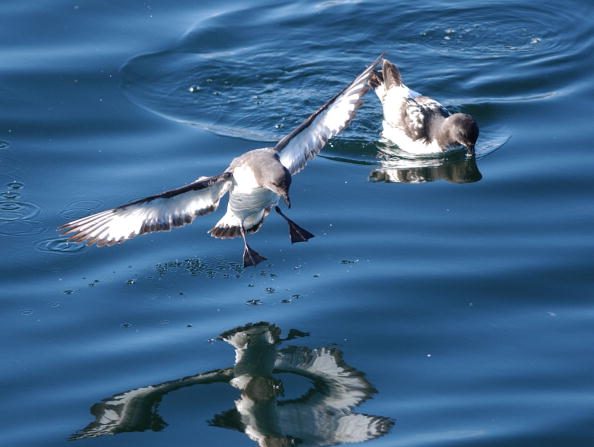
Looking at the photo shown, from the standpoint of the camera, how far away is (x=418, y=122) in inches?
487

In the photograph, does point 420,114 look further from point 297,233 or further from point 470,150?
point 297,233

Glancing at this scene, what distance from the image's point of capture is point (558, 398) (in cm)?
833

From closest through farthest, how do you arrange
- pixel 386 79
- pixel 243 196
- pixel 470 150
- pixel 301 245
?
pixel 243 196, pixel 301 245, pixel 470 150, pixel 386 79

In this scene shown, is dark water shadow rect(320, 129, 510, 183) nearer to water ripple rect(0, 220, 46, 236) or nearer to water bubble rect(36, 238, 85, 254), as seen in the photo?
water bubble rect(36, 238, 85, 254)

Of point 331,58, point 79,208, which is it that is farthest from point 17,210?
point 331,58

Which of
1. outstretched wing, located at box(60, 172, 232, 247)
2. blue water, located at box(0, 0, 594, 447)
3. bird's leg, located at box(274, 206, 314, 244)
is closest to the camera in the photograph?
blue water, located at box(0, 0, 594, 447)

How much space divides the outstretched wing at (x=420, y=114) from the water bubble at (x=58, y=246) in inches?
150

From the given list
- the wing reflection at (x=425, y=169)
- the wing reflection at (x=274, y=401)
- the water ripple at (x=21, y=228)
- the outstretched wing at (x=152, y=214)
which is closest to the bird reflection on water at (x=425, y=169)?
the wing reflection at (x=425, y=169)

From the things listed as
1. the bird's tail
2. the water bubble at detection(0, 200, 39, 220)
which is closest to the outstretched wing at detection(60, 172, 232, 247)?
the water bubble at detection(0, 200, 39, 220)

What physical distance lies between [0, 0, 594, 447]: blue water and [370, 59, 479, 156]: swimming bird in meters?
0.22

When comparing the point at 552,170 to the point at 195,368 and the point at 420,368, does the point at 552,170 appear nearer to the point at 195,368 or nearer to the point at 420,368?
the point at 420,368

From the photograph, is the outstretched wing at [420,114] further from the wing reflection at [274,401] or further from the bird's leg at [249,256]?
the wing reflection at [274,401]

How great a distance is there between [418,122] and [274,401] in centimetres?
480

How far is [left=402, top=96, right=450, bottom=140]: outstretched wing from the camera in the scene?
12352 mm
